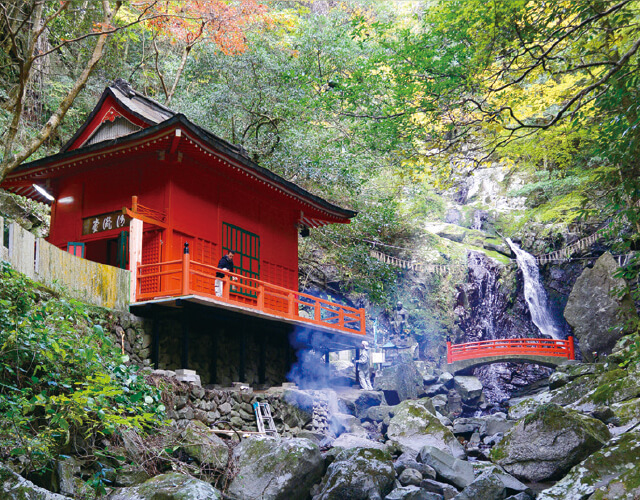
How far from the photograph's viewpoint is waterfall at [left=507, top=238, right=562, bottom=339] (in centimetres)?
2755

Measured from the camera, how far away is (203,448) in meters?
9.06

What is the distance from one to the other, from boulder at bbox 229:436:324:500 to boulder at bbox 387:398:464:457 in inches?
167

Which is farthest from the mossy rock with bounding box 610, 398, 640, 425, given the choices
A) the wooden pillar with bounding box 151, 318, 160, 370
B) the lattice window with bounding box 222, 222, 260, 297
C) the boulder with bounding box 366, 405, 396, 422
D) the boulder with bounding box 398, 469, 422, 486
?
the wooden pillar with bounding box 151, 318, 160, 370

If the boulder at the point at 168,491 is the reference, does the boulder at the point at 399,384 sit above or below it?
above

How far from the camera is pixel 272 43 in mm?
23688

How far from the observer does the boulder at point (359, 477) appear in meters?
9.12

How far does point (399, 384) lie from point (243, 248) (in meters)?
9.79

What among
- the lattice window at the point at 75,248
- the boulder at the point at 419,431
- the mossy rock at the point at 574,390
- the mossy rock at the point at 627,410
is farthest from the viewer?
the mossy rock at the point at 574,390

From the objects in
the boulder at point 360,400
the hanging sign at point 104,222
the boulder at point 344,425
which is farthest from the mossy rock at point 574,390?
the hanging sign at point 104,222

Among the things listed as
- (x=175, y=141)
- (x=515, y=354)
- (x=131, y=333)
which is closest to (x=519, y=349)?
(x=515, y=354)

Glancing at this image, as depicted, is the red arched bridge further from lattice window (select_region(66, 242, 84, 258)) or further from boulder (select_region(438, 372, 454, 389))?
lattice window (select_region(66, 242, 84, 258))

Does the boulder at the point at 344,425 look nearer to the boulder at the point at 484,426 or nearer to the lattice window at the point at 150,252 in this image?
the boulder at the point at 484,426

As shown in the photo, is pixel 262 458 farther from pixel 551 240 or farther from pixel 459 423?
pixel 551 240

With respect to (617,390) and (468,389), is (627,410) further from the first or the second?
(468,389)
